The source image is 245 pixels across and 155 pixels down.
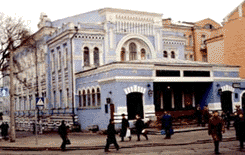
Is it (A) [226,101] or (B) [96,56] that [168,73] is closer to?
(A) [226,101]

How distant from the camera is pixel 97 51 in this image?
Answer: 3650 cm

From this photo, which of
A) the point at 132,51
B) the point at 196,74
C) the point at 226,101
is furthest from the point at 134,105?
the point at 132,51

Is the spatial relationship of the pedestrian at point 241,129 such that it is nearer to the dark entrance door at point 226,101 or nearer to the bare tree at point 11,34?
the dark entrance door at point 226,101

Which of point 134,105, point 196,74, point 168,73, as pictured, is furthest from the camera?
point 196,74

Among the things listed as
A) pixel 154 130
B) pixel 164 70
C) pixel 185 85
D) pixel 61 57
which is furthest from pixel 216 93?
pixel 61 57

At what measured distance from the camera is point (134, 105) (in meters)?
28.8

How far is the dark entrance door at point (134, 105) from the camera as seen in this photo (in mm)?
28641

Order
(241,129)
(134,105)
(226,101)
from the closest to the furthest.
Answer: (241,129), (134,105), (226,101)

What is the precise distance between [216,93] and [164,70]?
5.82 metres

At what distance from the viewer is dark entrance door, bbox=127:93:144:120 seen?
28.6m

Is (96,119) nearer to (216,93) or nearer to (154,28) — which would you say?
(216,93)

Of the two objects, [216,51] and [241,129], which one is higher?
[216,51]

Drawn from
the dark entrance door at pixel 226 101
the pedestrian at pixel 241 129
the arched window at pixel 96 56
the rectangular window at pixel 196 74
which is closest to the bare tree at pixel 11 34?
the arched window at pixel 96 56

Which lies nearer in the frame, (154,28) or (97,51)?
(97,51)
